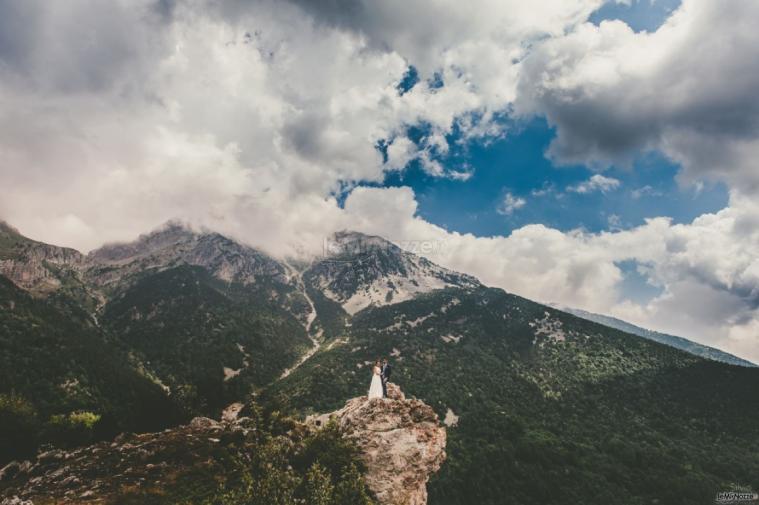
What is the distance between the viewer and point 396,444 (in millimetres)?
43438

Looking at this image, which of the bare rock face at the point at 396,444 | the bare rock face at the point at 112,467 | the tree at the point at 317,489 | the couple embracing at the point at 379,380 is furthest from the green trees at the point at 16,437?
the couple embracing at the point at 379,380

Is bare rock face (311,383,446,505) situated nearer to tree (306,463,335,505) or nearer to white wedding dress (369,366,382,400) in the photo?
white wedding dress (369,366,382,400)

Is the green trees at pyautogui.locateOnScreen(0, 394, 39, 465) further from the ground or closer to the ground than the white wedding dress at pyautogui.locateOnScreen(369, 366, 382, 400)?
closer to the ground

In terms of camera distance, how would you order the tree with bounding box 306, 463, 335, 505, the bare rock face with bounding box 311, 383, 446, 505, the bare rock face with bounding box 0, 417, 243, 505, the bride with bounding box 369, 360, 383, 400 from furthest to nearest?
the bride with bounding box 369, 360, 383, 400 → the bare rock face with bounding box 311, 383, 446, 505 → the tree with bounding box 306, 463, 335, 505 → the bare rock face with bounding box 0, 417, 243, 505

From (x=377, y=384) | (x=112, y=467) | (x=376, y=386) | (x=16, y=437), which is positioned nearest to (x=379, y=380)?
(x=377, y=384)

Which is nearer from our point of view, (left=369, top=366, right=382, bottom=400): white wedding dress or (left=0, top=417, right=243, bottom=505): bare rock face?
(left=0, top=417, right=243, bottom=505): bare rock face

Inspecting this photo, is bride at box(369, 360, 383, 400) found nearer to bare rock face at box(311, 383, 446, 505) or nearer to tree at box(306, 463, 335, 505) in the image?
bare rock face at box(311, 383, 446, 505)

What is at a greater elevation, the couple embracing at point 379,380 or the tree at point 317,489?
the couple embracing at point 379,380

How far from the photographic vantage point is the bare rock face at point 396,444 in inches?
1594

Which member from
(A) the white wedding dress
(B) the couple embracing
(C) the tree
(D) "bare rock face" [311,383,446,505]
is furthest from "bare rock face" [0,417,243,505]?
(B) the couple embracing

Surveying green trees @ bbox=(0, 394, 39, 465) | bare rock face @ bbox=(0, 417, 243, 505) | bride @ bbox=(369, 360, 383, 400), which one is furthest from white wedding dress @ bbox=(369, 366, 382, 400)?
green trees @ bbox=(0, 394, 39, 465)

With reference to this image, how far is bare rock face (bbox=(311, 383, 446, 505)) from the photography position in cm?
4050

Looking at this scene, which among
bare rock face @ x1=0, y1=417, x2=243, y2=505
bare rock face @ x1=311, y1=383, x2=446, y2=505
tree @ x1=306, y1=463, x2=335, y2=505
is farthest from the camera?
bare rock face @ x1=311, y1=383, x2=446, y2=505

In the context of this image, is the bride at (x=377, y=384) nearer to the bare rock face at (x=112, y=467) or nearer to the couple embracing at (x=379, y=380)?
the couple embracing at (x=379, y=380)
